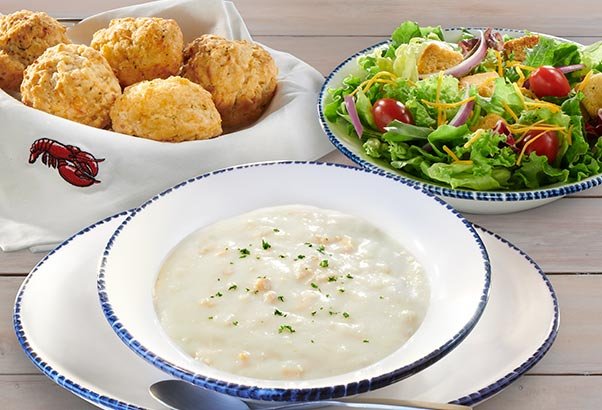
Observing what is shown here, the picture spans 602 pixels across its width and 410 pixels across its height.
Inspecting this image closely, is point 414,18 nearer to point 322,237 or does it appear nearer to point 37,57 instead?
point 37,57

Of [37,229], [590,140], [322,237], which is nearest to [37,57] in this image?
[37,229]

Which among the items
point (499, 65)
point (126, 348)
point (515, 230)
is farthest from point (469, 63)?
point (126, 348)

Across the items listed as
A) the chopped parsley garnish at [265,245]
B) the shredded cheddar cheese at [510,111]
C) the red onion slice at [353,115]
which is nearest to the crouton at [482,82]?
the shredded cheddar cheese at [510,111]

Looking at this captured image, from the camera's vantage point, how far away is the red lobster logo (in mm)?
2264

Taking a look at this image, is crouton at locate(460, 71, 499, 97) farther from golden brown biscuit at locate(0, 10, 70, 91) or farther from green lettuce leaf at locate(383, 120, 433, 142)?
golden brown biscuit at locate(0, 10, 70, 91)

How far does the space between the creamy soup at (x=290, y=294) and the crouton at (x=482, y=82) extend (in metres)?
0.89

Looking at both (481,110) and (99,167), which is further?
(481,110)

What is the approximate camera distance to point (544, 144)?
7.63 feet

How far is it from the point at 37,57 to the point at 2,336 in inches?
43.0

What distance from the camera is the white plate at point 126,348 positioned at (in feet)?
4.83

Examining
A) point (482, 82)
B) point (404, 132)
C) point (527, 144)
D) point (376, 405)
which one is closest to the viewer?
point (376, 405)

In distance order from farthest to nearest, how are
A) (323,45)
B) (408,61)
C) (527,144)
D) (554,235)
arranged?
(323,45), (408,61), (527,144), (554,235)

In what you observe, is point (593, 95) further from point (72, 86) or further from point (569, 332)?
point (72, 86)

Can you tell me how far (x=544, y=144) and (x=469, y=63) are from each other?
56 centimetres
